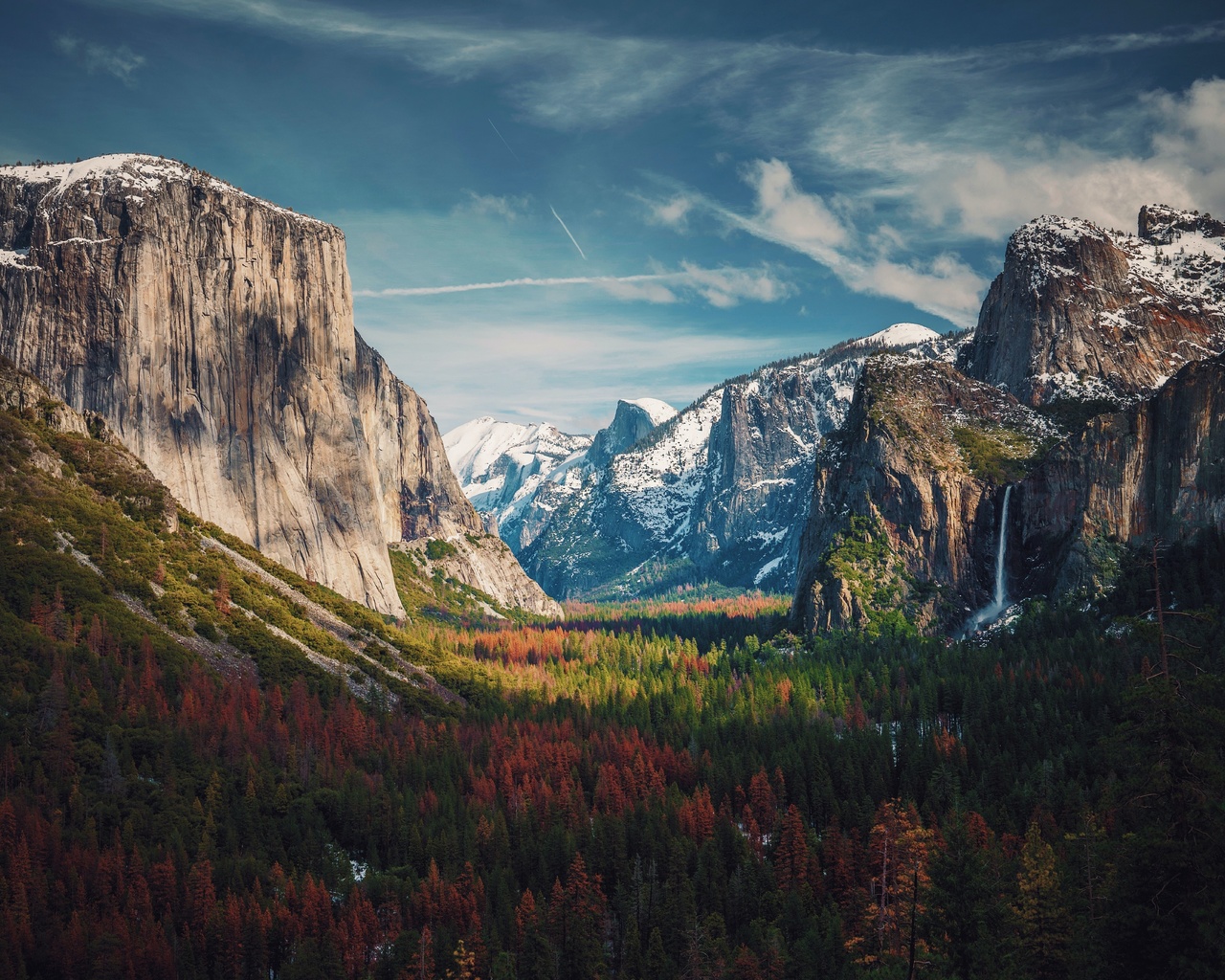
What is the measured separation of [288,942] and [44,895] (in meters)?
17.8

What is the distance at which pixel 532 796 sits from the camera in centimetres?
10969

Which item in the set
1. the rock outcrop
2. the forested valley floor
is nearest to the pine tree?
the forested valley floor

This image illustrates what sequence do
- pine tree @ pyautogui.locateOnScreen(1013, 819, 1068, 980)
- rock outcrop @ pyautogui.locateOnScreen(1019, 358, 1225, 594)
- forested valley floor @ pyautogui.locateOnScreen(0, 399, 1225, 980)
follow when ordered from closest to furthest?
forested valley floor @ pyautogui.locateOnScreen(0, 399, 1225, 980) → pine tree @ pyautogui.locateOnScreen(1013, 819, 1068, 980) → rock outcrop @ pyautogui.locateOnScreen(1019, 358, 1225, 594)

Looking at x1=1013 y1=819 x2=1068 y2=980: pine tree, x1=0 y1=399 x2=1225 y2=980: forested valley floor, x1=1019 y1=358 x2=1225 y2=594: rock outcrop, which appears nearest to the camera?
x1=0 y1=399 x2=1225 y2=980: forested valley floor

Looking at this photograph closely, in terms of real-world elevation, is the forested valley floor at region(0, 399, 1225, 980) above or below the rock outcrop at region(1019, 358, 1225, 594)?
below

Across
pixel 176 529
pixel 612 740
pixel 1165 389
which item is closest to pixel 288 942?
pixel 612 740

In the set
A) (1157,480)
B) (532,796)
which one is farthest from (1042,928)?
(1157,480)

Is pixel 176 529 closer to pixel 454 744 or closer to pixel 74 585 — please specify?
pixel 74 585

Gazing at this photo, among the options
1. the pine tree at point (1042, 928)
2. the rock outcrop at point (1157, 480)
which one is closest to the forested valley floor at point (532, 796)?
the pine tree at point (1042, 928)

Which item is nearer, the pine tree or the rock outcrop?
the pine tree

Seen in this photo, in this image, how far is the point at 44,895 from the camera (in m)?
74.2

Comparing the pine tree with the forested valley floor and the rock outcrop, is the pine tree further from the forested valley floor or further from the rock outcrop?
the rock outcrop

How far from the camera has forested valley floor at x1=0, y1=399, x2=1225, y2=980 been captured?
49219mm

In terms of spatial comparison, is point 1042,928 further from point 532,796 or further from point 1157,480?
point 1157,480
